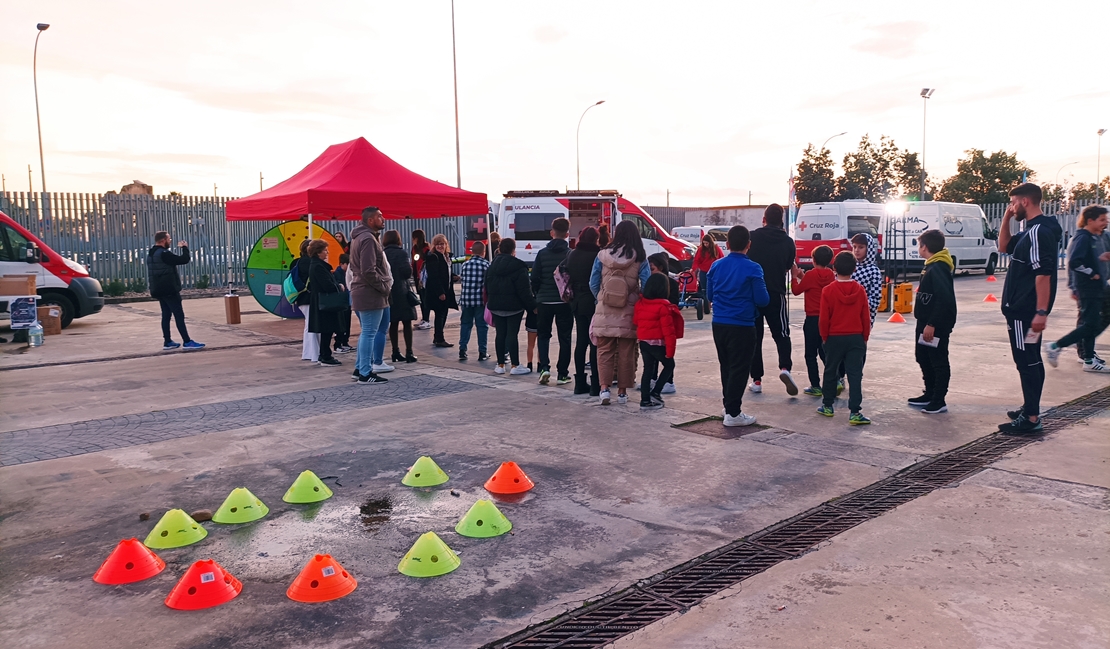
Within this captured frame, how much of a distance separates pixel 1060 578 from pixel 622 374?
441 centimetres

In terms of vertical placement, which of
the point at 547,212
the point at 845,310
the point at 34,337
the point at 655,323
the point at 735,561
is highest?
the point at 547,212

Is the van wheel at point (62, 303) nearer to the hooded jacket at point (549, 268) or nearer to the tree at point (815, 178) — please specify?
the hooded jacket at point (549, 268)

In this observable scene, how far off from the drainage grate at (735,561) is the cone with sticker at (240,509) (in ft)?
7.08

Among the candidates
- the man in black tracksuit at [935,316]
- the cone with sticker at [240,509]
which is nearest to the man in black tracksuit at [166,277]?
the cone with sticker at [240,509]

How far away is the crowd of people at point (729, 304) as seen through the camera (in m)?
6.59

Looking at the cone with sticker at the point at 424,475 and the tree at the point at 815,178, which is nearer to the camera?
the cone with sticker at the point at 424,475

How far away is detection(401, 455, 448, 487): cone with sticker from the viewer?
547 cm

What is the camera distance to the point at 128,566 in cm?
404

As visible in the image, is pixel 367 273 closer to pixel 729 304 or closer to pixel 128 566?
pixel 729 304

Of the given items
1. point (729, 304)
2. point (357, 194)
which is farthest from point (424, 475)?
point (357, 194)

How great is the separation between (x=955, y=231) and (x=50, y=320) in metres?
25.6

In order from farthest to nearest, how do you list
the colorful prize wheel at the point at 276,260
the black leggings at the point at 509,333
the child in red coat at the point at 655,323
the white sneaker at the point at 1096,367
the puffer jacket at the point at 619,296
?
1. the colorful prize wheel at the point at 276,260
2. the black leggings at the point at 509,333
3. the white sneaker at the point at 1096,367
4. the puffer jacket at the point at 619,296
5. the child in red coat at the point at 655,323

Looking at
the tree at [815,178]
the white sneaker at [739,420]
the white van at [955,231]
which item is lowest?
the white sneaker at [739,420]

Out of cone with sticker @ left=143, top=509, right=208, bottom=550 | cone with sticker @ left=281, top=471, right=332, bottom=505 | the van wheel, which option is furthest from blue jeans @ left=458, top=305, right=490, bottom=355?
the van wheel
